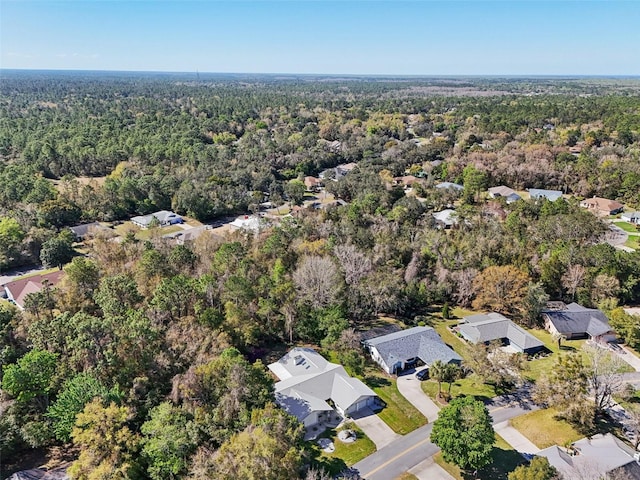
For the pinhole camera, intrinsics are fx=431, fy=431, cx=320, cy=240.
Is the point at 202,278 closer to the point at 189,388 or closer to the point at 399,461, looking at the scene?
the point at 189,388

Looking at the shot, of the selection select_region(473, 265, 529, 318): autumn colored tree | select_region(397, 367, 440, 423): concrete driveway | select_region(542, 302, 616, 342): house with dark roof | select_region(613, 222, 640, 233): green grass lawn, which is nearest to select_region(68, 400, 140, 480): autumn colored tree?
select_region(397, 367, 440, 423): concrete driveway

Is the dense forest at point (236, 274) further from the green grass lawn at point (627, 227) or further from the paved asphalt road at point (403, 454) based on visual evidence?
the green grass lawn at point (627, 227)

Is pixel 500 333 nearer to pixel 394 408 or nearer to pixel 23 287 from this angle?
pixel 394 408

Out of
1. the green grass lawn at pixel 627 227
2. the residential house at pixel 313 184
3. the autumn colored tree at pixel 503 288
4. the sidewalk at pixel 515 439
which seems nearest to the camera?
the sidewalk at pixel 515 439

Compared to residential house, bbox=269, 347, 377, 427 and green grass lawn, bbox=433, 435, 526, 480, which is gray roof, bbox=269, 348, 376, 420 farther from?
green grass lawn, bbox=433, 435, 526, 480

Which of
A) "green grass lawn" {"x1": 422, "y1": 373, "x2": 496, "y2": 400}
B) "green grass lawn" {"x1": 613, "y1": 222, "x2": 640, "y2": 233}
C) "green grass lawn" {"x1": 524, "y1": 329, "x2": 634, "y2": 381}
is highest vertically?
"green grass lawn" {"x1": 613, "y1": 222, "x2": 640, "y2": 233}

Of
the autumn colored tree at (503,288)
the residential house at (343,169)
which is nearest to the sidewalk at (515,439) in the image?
the autumn colored tree at (503,288)
